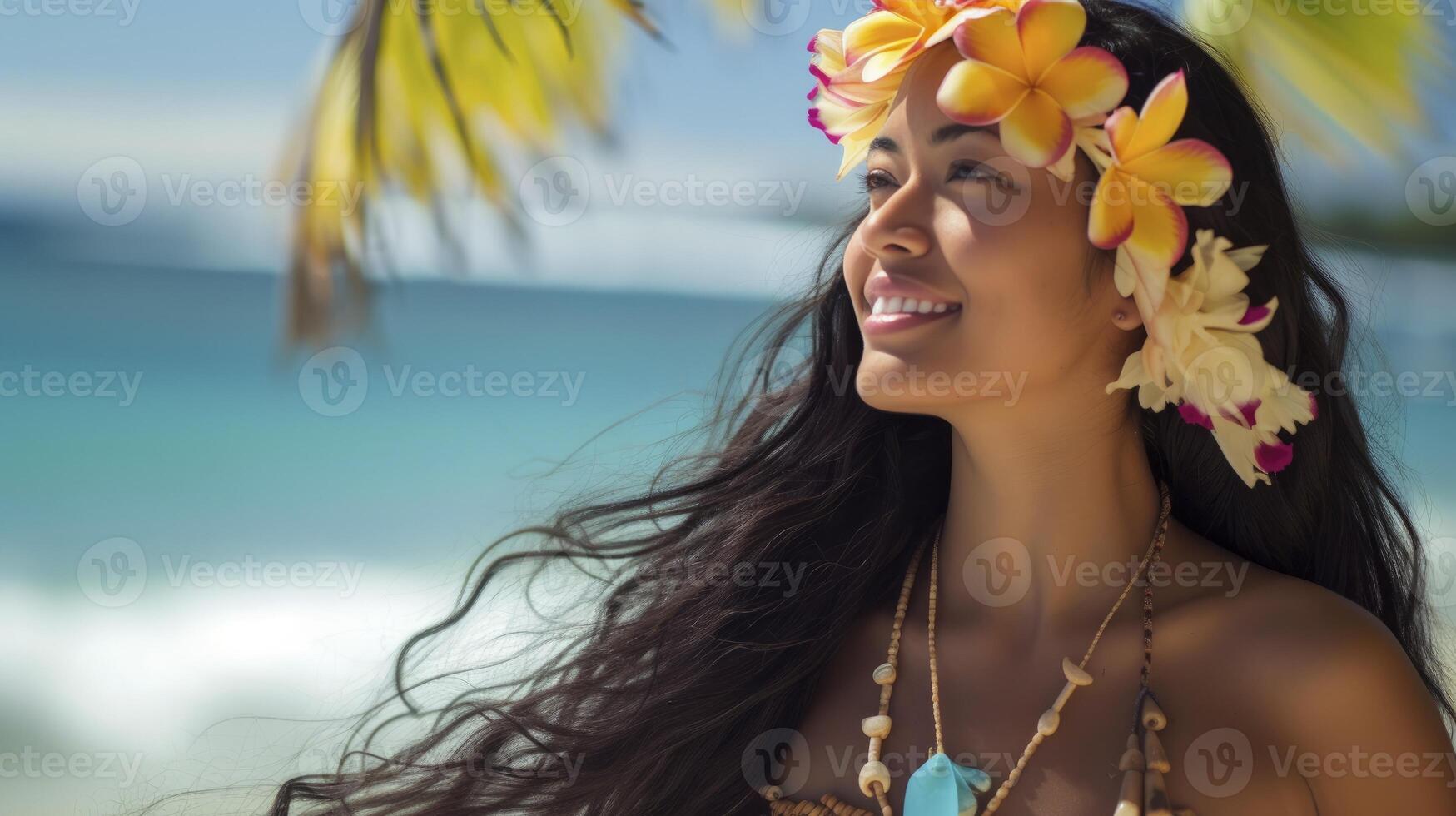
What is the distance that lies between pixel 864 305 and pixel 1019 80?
1.28 feet

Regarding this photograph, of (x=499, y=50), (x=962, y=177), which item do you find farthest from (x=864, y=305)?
(x=499, y=50)

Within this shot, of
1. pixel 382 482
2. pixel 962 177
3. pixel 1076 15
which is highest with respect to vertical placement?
pixel 1076 15

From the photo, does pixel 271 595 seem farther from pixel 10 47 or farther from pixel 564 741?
pixel 10 47

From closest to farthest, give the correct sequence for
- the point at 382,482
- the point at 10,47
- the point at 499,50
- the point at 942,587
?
the point at 942,587
the point at 499,50
the point at 382,482
the point at 10,47

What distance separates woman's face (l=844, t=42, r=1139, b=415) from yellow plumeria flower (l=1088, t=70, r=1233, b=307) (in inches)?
2.8

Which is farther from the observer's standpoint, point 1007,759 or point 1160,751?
point 1007,759

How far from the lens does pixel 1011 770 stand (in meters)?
2.03

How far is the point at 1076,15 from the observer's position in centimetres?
196

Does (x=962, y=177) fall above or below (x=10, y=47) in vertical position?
above
